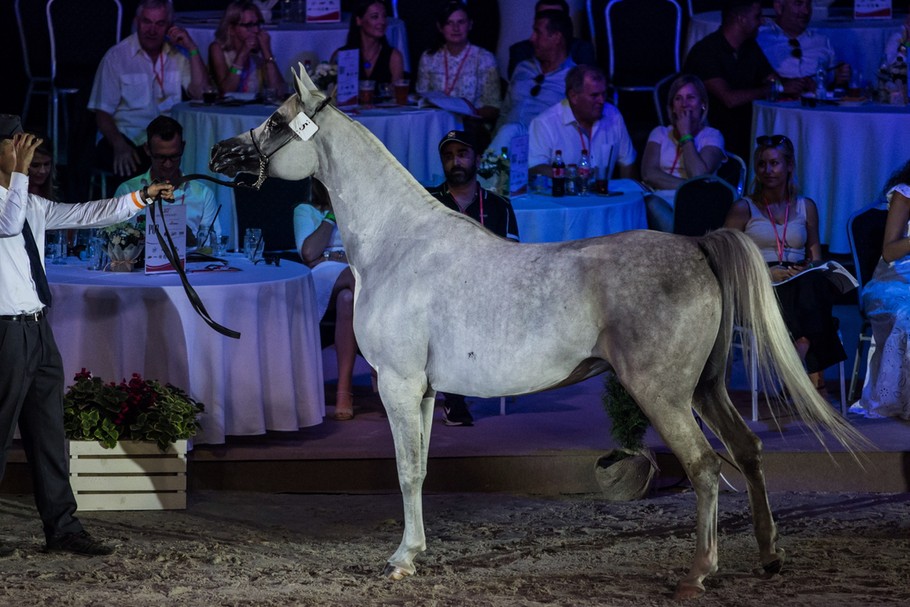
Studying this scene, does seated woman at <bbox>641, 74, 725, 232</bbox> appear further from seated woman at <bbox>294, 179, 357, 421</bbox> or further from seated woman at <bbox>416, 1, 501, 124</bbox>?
seated woman at <bbox>294, 179, 357, 421</bbox>

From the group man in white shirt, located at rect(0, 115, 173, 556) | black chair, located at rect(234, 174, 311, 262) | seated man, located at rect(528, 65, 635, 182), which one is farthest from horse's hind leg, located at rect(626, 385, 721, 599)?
seated man, located at rect(528, 65, 635, 182)

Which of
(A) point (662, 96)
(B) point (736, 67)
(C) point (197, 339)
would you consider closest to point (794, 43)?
(B) point (736, 67)

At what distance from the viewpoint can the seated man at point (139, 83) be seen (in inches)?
395

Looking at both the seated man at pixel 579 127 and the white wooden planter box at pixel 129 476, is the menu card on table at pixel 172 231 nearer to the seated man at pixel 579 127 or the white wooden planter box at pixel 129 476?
the white wooden planter box at pixel 129 476

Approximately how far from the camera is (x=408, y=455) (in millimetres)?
5320

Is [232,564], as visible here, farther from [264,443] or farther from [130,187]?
[130,187]

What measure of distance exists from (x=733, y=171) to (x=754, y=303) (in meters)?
4.56

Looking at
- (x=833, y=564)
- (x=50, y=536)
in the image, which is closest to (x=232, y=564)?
(x=50, y=536)

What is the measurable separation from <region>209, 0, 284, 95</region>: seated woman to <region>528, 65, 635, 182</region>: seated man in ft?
7.06

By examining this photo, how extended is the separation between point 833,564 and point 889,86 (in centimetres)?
547

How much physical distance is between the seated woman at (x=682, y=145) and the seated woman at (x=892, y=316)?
2027 mm

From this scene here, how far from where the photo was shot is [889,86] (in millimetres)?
9953

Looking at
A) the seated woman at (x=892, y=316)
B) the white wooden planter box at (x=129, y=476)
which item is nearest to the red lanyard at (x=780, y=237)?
the seated woman at (x=892, y=316)

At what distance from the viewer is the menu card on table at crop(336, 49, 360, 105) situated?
31.9ft
